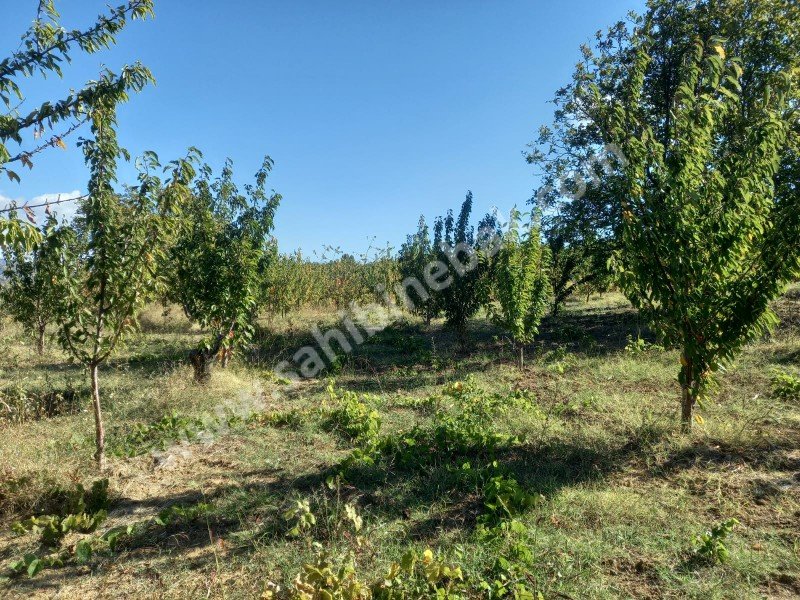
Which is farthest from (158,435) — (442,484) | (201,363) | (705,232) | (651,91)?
(651,91)

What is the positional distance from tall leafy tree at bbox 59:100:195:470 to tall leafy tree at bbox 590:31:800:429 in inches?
190

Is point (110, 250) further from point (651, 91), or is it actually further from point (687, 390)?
point (651, 91)

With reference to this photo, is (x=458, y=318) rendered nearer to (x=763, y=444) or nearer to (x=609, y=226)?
(x=609, y=226)

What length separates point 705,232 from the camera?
4.66 meters

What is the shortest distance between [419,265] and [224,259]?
21.1ft

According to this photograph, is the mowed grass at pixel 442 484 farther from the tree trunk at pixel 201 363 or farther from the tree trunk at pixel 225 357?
the tree trunk at pixel 225 357

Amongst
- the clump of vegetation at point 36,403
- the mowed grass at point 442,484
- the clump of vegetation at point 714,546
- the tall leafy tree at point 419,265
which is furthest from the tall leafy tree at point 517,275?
the clump of vegetation at point 36,403

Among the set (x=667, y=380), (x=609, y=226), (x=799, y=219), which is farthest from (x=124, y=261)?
(x=609, y=226)

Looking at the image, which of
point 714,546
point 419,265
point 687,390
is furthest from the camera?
point 419,265

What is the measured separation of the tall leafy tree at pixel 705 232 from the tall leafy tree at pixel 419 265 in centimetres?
816

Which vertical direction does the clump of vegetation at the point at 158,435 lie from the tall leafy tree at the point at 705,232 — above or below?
below

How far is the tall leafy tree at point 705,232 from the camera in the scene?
445 cm

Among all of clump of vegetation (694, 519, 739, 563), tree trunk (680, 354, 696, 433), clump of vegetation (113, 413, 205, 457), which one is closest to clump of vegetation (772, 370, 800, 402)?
tree trunk (680, 354, 696, 433)

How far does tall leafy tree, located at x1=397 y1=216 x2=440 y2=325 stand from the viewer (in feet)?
44.4
